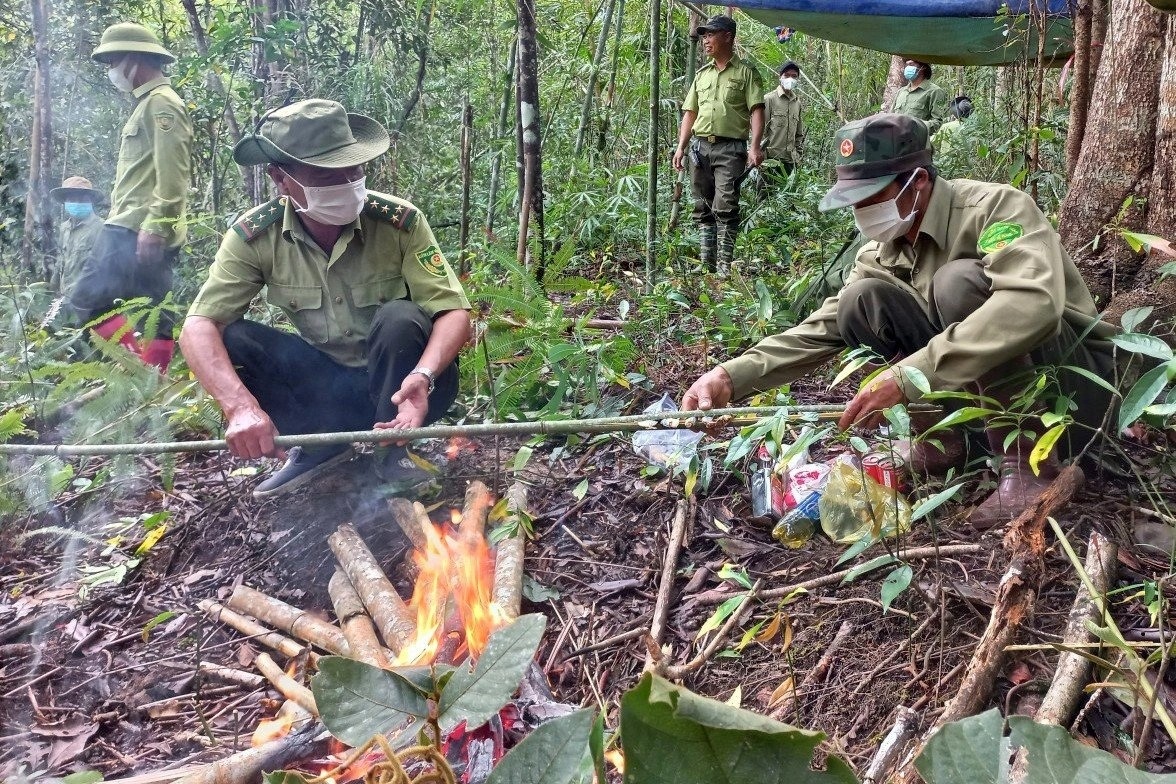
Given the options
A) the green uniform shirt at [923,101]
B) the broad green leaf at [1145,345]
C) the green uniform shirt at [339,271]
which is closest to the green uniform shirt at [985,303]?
the broad green leaf at [1145,345]

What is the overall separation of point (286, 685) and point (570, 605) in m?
0.85

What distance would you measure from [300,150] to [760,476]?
208cm

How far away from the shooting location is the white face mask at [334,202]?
3254 mm

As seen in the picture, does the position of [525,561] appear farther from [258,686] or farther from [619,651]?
[258,686]

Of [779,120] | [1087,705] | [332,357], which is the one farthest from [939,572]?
[779,120]

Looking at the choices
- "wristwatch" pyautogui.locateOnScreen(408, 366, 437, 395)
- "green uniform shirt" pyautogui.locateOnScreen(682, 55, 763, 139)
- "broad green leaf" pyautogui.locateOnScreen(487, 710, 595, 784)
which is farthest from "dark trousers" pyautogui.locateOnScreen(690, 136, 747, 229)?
"broad green leaf" pyautogui.locateOnScreen(487, 710, 595, 784)

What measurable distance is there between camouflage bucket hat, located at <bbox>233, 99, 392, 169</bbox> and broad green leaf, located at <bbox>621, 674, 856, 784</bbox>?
295 cm

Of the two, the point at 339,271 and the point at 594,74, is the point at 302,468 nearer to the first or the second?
the point at 339,271

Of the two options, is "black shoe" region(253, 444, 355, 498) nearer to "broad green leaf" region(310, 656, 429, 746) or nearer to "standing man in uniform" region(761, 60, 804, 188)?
"broad green leaf" region(310, 656, 429, 746)

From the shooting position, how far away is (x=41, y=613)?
2.97 meters

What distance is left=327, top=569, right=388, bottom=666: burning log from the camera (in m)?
2.34

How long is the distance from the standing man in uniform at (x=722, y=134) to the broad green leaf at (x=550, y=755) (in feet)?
20.2

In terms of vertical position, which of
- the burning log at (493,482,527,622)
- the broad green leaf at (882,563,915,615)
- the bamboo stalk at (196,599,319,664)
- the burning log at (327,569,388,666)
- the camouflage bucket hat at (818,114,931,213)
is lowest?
the bamboo stalk at (196,599,319,664)

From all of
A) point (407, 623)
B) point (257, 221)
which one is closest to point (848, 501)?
point (407, 623)
